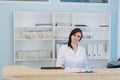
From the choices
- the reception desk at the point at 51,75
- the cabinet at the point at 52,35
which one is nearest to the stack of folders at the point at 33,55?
the cabinet at the point at 52,35

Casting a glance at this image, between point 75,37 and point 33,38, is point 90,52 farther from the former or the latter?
point 75,37

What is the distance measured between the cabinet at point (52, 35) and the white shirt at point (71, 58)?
136cm

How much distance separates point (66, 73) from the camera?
2496 mm

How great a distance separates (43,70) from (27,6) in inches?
100

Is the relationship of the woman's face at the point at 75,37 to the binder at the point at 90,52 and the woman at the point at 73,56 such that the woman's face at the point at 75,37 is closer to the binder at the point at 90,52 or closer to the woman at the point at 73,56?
the woman at the point at 73,56

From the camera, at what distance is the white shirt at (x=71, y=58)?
11.2 ft

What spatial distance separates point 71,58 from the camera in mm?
3449

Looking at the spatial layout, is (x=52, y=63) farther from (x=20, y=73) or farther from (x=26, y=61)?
(x=20, y=73)

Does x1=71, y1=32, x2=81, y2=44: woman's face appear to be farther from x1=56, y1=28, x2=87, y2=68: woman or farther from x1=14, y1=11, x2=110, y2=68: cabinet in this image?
x1=14, y1=11, x2=110, y2=68: cabinet

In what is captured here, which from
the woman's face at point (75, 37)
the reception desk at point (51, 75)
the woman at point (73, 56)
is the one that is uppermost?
the woman's face at point (75, 37)

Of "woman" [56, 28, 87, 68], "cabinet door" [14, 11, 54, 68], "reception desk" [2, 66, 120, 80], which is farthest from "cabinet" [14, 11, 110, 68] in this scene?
"reception desk" [2, 66, 120, 80]

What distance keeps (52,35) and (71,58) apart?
4.81 feet

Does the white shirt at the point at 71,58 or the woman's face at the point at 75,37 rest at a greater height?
the woman's face at the point at 75,37

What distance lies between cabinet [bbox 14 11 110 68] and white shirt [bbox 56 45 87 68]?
4.46ft
